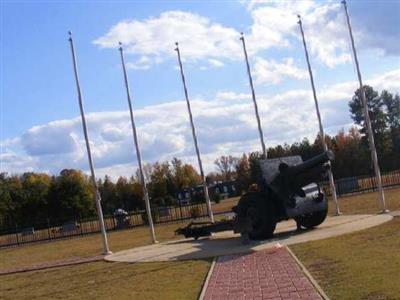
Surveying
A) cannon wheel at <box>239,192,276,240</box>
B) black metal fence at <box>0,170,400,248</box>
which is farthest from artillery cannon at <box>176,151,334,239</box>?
black metal fence at <box>0,170,400,248</box>

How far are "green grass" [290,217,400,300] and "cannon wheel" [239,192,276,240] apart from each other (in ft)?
7.50

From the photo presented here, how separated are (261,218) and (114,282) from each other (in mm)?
5412

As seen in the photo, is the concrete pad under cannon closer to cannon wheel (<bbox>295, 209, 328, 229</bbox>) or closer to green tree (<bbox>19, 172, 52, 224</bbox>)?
cannon wheel (<bbox>295, 209, 328, 229</bbox>)

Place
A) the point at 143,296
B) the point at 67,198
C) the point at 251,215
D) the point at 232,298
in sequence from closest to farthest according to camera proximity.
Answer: the point at 232,298
the point at 143,296
the point at 251,215
the point at 67,198

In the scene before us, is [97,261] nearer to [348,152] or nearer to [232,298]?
[232,298]

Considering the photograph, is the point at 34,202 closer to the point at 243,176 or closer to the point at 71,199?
the point at 71,199

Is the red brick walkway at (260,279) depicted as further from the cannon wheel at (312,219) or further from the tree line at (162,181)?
the tree line at (162,181)

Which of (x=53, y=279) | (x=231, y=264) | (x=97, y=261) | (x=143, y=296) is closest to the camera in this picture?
(x=143, y=296)

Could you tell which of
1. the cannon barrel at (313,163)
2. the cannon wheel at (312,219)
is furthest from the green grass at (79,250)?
the cannon barrel at (313,163)

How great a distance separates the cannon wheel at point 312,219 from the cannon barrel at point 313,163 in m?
1.75

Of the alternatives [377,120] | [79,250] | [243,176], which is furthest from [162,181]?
[79,250]

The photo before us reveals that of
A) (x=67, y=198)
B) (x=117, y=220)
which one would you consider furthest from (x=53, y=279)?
(x=67, y=198)

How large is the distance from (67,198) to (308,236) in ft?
213

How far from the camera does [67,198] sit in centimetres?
7912
